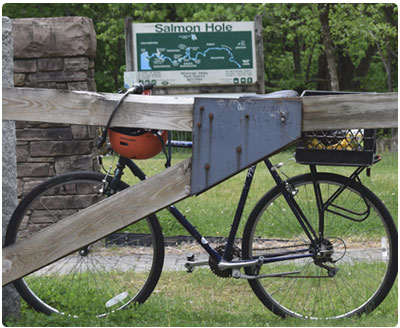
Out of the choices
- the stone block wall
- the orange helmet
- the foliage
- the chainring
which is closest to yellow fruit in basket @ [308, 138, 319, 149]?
the chainring

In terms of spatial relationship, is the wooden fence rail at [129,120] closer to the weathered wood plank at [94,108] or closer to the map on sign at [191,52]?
the weathered wood plank at [94,108]

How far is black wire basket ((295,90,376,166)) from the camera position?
412 cm

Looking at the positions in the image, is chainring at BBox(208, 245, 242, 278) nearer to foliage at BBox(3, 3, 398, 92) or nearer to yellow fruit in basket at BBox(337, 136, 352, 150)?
yellow fruit in basket at BBox(337, 136, 352, 150)

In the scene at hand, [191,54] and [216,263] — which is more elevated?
[191,54]

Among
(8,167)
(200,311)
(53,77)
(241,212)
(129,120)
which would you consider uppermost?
(53,77)

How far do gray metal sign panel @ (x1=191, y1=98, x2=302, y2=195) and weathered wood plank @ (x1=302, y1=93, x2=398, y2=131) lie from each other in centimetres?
6

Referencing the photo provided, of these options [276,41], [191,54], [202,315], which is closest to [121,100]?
[202,315]

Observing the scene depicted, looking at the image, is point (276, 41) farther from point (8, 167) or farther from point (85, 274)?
point (8, 167)

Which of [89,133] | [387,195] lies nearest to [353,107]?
[89,133]

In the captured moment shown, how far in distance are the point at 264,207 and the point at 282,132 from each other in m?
0.69

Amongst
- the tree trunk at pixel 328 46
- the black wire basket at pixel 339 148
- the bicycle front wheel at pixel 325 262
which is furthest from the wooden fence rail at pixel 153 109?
the tree trunk at pixel 328 46

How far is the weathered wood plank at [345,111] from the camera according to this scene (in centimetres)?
368

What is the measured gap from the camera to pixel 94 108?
381cm

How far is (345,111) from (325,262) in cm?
104
